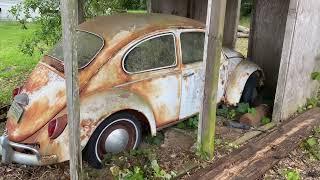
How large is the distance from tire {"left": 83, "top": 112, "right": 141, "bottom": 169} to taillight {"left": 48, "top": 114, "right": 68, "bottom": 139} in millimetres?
443

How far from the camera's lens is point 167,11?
340 inches

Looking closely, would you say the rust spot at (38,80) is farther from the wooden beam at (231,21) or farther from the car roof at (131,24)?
the wooden beam at (231,21)

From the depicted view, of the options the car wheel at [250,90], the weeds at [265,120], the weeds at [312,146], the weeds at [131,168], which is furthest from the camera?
the car wheel at [250,90]

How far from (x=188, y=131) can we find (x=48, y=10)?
3658 mm

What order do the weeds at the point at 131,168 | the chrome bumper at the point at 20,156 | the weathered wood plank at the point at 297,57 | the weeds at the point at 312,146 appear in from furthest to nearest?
1. the weathered wood plank at the point at 297,57
2. the weeds at the point at 312,146
3. the weeds at the point at 131,168
4. the chrome bumper at the point at 20,156

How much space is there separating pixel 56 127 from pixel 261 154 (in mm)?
2762

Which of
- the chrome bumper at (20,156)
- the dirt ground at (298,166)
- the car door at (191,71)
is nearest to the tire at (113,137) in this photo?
the chrome bumper at (20,156)

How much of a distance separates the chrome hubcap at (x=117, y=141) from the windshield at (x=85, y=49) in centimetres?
94

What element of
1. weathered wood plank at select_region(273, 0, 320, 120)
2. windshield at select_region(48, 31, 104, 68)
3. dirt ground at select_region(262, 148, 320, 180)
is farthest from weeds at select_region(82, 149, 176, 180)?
weathered wood plank at select_region(273, 0, 320, 120)

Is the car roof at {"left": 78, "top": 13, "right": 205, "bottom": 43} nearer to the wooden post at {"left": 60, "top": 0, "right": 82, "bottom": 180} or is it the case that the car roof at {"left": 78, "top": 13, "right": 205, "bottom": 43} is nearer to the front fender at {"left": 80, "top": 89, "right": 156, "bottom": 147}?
the front fender at {"left": 80, "top": 89, "right": 156, "bottom": 147}

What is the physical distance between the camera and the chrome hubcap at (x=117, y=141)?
494cm

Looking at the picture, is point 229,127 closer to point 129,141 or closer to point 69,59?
point 129,141

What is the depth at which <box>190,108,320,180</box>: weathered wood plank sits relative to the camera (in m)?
4.88

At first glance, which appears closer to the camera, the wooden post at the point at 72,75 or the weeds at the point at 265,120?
the wooden post at the point at 72,75
